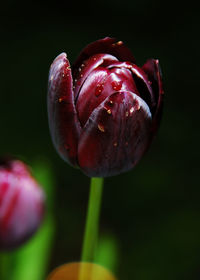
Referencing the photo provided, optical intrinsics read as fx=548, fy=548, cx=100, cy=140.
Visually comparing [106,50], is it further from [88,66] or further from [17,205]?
[17,205]

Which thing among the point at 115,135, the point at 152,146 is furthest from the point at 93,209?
the point at 152,146

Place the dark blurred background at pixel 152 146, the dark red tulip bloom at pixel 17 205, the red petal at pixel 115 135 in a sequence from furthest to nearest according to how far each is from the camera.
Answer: the dark blurred background at pixel 152 146 → the dark red tulip bloom at pixel 17 205 → the red petal at pixel 115 135

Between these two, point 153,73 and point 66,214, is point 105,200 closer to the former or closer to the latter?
point 66,214

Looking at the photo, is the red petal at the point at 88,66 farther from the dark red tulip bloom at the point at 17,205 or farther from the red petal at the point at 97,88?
the dark red tulip bloom at the point at 17,205

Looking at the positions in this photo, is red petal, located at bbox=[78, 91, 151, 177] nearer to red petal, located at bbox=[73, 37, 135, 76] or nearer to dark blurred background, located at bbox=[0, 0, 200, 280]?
red petal, located at bbox=[73, 37, 135, 76]

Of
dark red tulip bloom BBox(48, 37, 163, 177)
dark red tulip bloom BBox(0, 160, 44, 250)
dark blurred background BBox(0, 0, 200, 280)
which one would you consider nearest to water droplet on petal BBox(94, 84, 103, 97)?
dark red tulip bloom BBox(48, 37, 163, 177)

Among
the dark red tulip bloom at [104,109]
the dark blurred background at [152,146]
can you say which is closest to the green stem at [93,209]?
the dark red tulip bloom at [104,109]

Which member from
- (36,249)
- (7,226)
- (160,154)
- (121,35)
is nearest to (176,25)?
(121,35)
